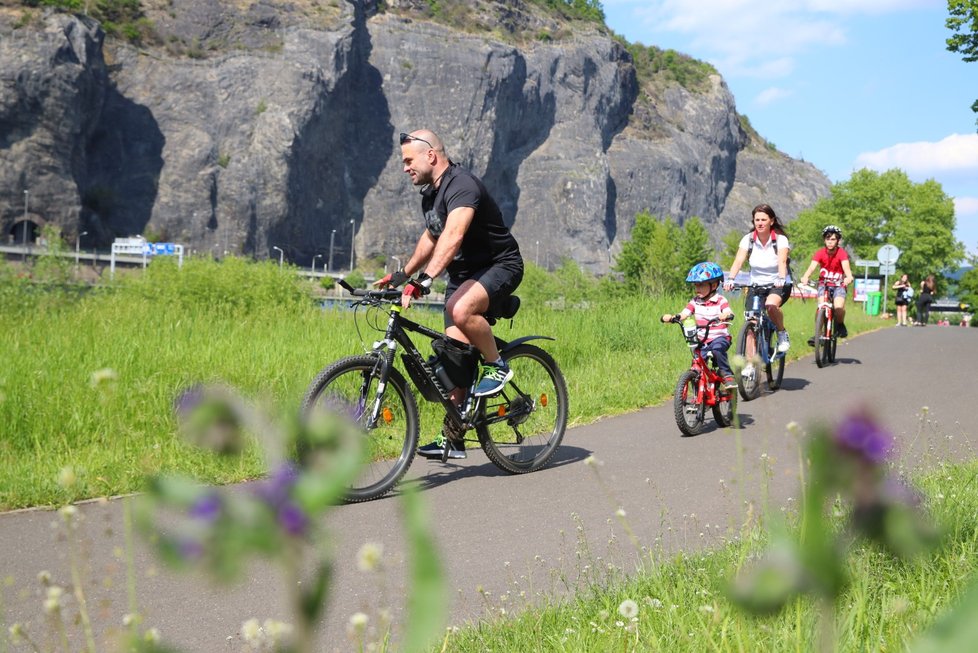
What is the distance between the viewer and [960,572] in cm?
318

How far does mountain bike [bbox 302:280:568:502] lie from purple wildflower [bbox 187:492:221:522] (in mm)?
4660

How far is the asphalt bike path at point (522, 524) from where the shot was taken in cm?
348

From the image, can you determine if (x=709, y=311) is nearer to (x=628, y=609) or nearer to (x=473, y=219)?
(x=473, y=219)

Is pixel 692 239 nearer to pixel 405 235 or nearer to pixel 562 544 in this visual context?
pixel 405 235

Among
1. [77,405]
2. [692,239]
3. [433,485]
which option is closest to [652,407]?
[433,485]

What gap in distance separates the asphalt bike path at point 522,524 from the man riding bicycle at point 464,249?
0.81m

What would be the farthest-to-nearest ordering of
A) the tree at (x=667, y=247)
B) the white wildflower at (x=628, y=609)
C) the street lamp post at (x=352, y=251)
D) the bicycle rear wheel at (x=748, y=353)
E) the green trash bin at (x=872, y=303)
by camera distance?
the street lamp post at (x=352, y=251) → the tree at (x=667, y=247) → the green trash bin at (x=872, y=303) → the bicycle rear wheel at (x=748, y=353) → the white wildflower at (x=628, y=609)

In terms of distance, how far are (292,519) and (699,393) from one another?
26.0 feet

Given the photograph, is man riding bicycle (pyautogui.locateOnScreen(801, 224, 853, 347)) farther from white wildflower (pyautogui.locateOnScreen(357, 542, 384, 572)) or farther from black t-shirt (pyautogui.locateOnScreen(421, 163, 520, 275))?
white wildflower (pyautogui.locateOnScreen(357, 542, 384, 572))

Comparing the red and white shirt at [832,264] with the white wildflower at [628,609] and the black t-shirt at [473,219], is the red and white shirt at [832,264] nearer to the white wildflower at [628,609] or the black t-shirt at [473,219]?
the black t-shirt at [473,219]

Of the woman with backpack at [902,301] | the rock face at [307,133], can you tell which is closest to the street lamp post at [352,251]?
the rock face at [307,133]

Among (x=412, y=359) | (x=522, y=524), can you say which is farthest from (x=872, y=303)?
(x=522, y=524)

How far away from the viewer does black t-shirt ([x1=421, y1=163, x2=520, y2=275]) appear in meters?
6.12

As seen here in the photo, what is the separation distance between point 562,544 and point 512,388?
7.56 feet
